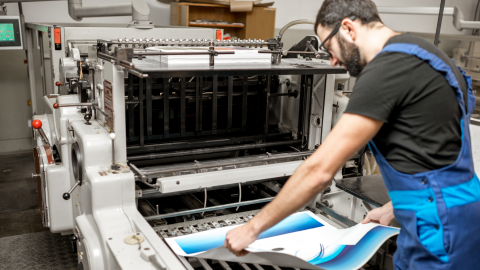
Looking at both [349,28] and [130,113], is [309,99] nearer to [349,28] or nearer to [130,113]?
[130,113]

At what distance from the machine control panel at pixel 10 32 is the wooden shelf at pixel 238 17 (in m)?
1.85

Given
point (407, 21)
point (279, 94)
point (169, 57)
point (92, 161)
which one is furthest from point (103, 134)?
point (407, 21)

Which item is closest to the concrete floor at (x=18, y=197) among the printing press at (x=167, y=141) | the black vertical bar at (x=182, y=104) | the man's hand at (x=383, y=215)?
the printing press at (x=167, y=141)

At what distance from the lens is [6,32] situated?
135 inches

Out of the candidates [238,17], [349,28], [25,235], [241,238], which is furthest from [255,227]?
[238,17]

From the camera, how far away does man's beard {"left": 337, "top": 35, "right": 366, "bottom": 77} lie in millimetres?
1140

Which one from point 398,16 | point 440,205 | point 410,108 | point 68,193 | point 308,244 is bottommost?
point 308,244

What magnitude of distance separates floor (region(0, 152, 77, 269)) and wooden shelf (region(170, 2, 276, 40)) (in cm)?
247

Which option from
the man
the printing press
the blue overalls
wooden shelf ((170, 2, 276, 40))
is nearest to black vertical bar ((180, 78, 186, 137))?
the printing press

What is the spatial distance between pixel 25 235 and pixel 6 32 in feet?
5.58

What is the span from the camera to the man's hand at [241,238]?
110 cm

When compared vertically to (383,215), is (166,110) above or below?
above

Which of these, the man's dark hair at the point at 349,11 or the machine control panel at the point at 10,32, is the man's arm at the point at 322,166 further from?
the machine control panel at the point at 10,32

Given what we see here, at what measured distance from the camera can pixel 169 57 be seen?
1581 mm
